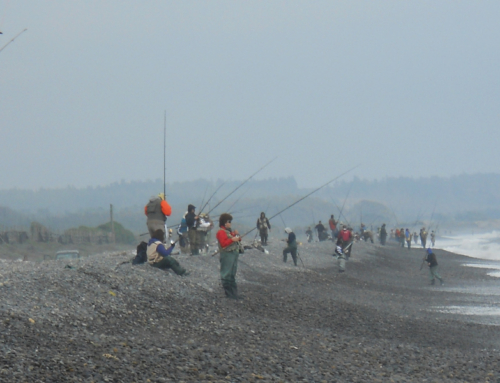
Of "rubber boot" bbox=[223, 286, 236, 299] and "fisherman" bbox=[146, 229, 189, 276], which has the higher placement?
"fisherman" bbox=[146, 229, 189, 276]

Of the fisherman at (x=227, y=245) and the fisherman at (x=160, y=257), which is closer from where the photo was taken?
the fisherman at (x=227, y=245)

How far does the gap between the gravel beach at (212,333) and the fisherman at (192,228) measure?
1664 mm

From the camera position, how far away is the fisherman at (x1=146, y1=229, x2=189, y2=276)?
15.6 m

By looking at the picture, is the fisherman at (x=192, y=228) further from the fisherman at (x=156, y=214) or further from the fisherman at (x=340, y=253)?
the fisherman at (x=340, y=253)

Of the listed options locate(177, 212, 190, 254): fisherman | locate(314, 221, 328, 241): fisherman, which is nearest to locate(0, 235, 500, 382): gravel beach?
locate(177, 212, 190, 254): fisherman

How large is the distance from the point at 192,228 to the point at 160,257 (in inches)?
222

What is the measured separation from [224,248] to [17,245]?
34107 millimetres

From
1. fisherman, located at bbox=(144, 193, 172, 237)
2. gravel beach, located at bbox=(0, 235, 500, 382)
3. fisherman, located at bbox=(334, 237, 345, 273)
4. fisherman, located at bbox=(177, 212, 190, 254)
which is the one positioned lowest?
gravel beach, located at bbox=(0, 235, 500, 382)

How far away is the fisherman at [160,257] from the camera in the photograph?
15.6m

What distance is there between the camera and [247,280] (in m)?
19.9

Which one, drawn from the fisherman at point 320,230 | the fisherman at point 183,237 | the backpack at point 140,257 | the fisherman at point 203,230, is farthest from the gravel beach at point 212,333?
the fisherman at point 320,230

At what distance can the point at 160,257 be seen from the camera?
1579 cm

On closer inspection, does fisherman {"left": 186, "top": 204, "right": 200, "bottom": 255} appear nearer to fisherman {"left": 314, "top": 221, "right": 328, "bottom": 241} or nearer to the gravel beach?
the gravel beach

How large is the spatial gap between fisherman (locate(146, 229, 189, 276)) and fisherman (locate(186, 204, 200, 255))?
414 centimetres
